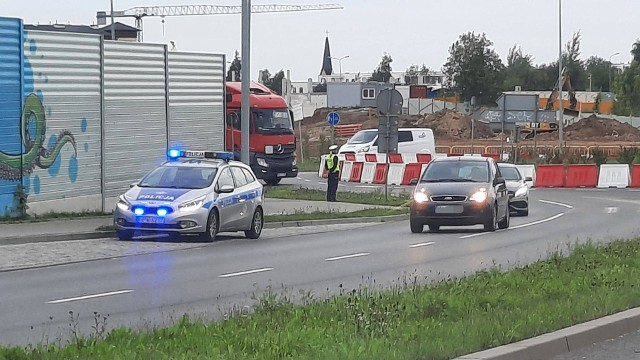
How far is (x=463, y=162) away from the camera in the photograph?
27453 millimetres

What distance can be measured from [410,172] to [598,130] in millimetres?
47393

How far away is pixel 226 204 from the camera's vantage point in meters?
23.3

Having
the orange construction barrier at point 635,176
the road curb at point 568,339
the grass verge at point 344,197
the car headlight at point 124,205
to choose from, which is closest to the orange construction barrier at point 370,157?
the orange construction barrier at point 635,176

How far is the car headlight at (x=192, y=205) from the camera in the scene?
22.3 metres

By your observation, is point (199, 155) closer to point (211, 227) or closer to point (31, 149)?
point (211, 227)

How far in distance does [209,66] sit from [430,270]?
18022mm

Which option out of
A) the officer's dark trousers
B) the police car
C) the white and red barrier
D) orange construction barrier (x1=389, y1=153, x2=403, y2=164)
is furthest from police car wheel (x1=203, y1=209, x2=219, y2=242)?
orange construction barrier (x1=389, y1=153, x2=403, y2=164)

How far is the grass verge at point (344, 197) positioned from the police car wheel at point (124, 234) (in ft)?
46.8

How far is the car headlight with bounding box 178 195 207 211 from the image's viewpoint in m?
22.3

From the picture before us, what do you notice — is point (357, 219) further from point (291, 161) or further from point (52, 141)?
point (291, 161)

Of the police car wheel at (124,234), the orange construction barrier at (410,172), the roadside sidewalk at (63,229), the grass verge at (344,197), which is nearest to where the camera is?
the roadside sidewalk at (63,229)

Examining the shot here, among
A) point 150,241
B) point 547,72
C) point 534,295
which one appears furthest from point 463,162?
point 547,72

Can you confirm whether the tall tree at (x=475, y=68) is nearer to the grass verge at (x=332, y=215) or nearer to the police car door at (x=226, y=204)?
the grass verge at (x=332, y=215)

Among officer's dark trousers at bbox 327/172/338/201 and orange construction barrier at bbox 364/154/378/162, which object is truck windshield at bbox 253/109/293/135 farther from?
orange construction barrier at bbox 364/154/378/162
